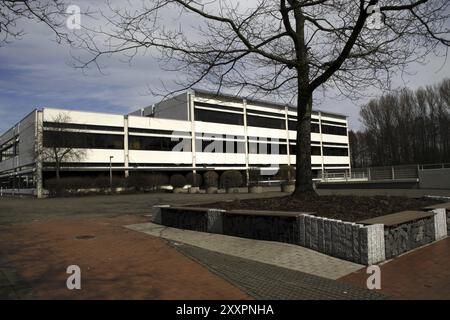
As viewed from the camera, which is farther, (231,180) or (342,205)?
(231,180)

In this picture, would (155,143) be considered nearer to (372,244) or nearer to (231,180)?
(231,180)

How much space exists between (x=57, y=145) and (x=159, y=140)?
15628mm

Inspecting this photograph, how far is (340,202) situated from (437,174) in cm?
2422

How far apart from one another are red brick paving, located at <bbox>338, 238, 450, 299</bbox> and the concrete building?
37.6 meters

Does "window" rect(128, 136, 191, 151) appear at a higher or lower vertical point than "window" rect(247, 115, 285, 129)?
lower

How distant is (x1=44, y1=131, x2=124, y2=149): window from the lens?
48312 mm

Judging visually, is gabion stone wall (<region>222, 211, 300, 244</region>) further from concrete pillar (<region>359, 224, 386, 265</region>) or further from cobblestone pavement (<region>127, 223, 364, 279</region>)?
concrete pillar (<region>359, 224, 386, 265</region>)

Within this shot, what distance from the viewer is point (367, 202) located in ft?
38.7

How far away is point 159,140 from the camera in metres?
61.1

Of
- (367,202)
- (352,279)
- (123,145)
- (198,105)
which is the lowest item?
(352,279)

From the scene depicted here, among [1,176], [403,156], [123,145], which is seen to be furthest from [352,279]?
[1,176]

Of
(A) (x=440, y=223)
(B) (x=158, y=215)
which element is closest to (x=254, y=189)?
(B) (x=158, y=215)

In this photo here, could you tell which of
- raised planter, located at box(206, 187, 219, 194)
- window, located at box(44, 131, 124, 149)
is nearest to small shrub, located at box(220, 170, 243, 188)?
raised planter, located at box(206, 187, 219, 194)
